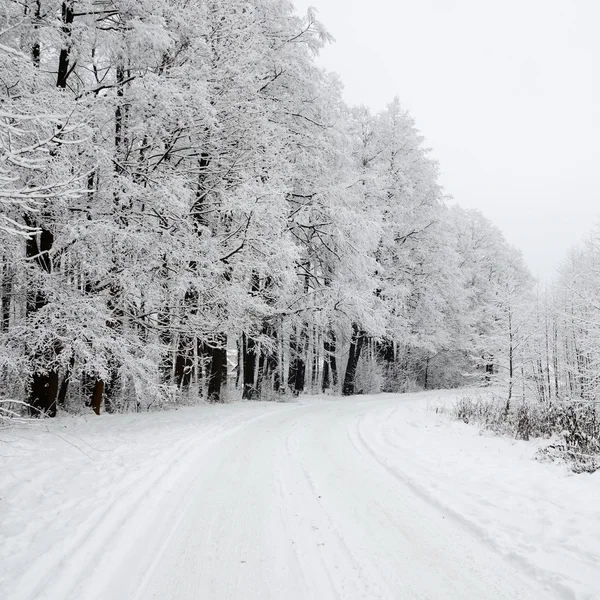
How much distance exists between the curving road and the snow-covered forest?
2.85 meters

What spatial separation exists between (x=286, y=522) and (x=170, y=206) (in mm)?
6761

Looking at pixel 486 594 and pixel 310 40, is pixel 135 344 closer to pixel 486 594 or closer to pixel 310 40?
pixel 486 594

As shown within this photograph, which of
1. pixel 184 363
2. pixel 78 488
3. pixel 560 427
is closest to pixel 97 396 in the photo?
pixel 184 363

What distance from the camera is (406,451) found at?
23.3 feet

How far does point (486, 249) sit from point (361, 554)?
31.9 metres

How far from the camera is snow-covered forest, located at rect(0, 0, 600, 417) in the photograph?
7.16 m

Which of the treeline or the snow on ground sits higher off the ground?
the treeline

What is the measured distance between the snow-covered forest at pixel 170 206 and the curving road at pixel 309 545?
2846 mm

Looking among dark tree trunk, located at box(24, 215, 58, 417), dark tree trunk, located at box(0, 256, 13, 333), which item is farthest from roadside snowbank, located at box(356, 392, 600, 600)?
dark tree trunk, located at box(0, 256, 13, 333)

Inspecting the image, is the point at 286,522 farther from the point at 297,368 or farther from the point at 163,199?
the point at 297,368

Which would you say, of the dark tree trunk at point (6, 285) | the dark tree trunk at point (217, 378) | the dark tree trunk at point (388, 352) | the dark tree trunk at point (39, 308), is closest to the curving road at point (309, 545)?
the dark tree trunk at point (39, 308)

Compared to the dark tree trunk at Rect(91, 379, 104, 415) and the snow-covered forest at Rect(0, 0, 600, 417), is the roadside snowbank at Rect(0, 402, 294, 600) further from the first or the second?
the snow-covered forest at Rect(0, 0, 600, 417)

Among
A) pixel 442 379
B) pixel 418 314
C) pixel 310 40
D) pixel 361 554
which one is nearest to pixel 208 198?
pixel 310 40

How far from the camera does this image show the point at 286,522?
407cm
